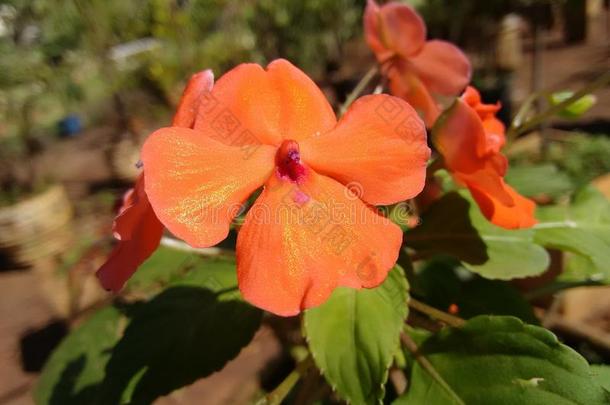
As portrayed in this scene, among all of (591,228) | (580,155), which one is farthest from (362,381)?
(580,155)

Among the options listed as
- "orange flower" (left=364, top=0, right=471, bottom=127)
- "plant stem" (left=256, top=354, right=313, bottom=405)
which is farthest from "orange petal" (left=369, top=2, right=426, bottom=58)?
"plant stem" (left=256, top=354, right=313, bottom=405)

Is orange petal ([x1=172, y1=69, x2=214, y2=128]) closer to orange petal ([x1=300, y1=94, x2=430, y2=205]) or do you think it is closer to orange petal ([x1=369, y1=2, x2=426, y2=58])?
orange petal ([x1=300, y1=94, x2=430, y2=205])

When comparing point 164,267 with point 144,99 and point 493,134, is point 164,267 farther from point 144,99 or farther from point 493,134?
point 144,99

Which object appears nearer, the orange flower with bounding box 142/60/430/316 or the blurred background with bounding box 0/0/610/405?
the orange flower with bounding box 142/60/430/316

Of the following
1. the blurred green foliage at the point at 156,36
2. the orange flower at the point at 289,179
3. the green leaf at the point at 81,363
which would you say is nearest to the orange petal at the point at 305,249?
the orange flower at the point at 289,179

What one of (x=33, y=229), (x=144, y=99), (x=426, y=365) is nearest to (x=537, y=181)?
(x=426, y=365)

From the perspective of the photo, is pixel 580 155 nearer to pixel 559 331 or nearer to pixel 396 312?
pixel 559 331

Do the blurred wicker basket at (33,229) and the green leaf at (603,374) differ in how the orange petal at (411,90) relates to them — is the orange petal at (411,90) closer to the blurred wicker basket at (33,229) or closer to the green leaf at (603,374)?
the green leaf at (603,374)
